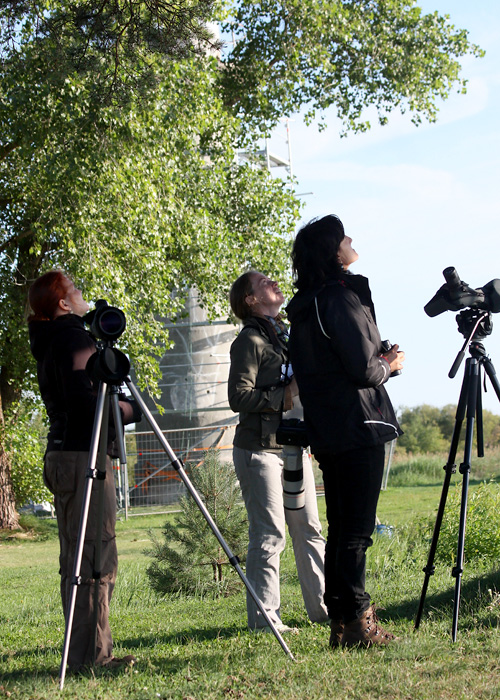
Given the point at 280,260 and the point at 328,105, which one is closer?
the point at 280,260

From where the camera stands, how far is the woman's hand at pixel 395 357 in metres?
3.89

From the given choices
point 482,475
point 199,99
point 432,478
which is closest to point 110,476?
point 199,99

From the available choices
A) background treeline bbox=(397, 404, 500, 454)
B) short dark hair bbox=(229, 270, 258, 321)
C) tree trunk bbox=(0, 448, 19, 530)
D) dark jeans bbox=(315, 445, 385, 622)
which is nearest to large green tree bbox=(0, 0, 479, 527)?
tree trunk bbox=(0, 448, 19, 530)

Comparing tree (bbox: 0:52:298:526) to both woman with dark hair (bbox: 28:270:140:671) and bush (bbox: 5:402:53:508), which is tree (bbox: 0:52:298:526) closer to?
bush (bbox: 5:402:53:508)

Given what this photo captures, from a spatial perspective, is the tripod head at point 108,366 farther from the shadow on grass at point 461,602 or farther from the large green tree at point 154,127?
the large green tree at point 154,127

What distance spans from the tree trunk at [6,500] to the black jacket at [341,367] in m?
12.8

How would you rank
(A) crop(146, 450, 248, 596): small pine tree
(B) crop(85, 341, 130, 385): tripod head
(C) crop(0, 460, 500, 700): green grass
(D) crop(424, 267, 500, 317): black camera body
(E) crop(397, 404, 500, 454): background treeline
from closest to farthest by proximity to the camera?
1. (C) crop(0, 460, 500, 700): green grass
2. (B) crop(85, 341, 130, 385): tripod head
3. (D) crop(424, 267, 500, 317): black camera body
4. (A) crop(146, 450, 248, 596): small pine tree
5. (E) crop(397, 404, 500, 454): background treeline

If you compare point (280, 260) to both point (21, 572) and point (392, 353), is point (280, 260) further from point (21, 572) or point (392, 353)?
point (392, 353)

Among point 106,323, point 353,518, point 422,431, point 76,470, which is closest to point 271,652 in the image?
point 353,518

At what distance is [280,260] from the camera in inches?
689

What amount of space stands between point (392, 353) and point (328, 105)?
16978 millimetres

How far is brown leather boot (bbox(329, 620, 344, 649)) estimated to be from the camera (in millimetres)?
3863

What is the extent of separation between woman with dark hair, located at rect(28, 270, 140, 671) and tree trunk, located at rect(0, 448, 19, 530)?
12.3m

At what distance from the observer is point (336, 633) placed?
3.88 meters
